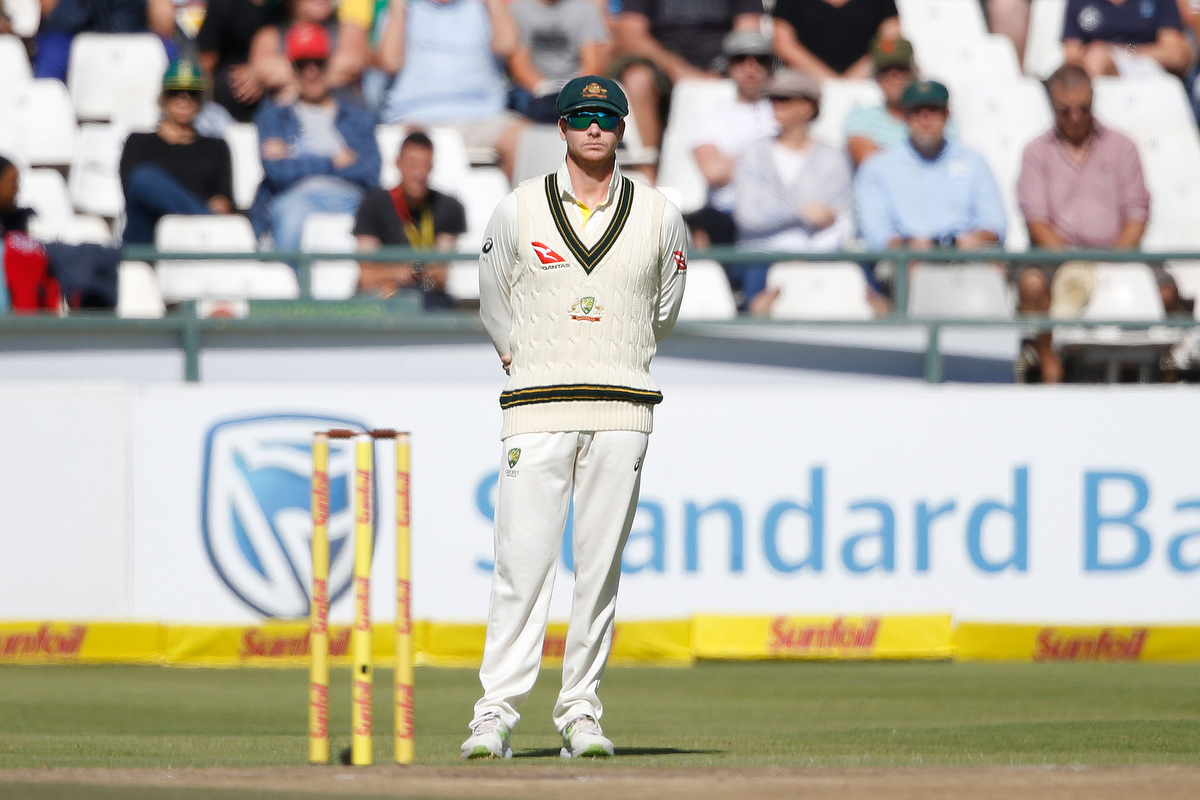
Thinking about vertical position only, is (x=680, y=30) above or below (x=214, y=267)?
above

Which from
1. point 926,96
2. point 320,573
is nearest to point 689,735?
point 320,573

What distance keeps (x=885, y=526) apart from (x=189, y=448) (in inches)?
160

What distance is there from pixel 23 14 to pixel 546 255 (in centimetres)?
1147

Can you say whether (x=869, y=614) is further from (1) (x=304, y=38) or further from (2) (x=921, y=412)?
(1) (x=304, y=38)

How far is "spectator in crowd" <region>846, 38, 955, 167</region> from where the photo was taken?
1266 centimetres

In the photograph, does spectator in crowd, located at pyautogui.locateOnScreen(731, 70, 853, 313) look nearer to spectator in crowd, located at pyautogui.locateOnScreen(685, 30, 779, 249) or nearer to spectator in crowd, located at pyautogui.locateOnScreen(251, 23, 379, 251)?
spectator in crowd, located at pyautogui.locateOnScreen(685, 30, 779, 249)

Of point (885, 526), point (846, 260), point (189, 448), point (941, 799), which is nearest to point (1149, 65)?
point (846, 260)

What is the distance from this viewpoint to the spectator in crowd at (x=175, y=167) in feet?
36.9

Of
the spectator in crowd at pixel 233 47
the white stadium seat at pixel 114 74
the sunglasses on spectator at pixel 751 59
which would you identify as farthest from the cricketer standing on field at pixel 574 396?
the white stadium seat at pixel 114 74

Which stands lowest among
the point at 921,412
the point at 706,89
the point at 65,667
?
the point at 65,667

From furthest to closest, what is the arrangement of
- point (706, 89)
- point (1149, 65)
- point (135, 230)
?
point (1149, 65) → point (706, 89) → point (135, 230)

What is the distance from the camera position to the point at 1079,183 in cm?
1168

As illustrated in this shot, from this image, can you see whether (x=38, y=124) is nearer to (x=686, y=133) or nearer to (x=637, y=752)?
(x=686, y=133)

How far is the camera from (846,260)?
10.2m
